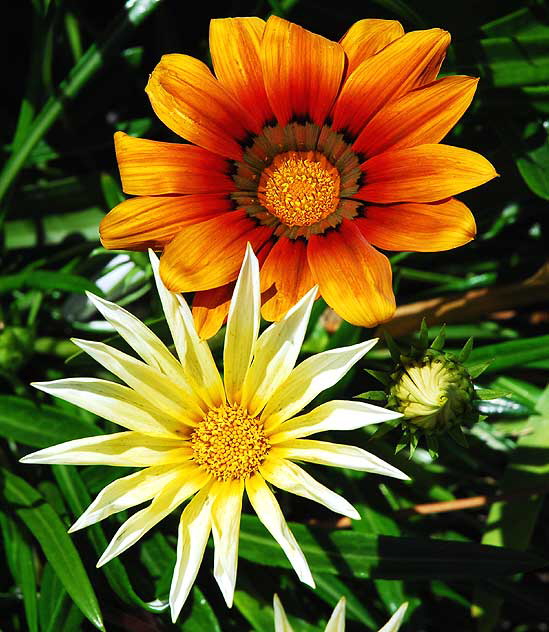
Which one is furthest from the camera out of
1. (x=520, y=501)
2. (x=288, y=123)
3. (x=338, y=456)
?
(x=520, y=501)

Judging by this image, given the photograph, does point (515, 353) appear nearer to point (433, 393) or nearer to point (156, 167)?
point (433, 393)

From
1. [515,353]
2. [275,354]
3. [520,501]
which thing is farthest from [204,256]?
[520,501]

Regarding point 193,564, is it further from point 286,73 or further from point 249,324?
point 286,73

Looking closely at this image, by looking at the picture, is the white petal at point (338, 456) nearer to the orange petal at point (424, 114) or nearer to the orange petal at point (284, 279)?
the orange petal at point (284, 279)

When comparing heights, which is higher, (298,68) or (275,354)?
(298,68)

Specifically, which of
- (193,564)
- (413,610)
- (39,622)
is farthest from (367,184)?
(39,622)

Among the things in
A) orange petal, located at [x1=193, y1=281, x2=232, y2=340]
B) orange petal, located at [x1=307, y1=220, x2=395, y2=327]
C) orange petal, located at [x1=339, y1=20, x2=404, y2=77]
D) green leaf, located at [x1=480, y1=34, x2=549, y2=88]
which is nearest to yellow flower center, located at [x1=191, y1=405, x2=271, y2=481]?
orange petal, located at [x1=193, y1=281, x2=232, y2=340]
